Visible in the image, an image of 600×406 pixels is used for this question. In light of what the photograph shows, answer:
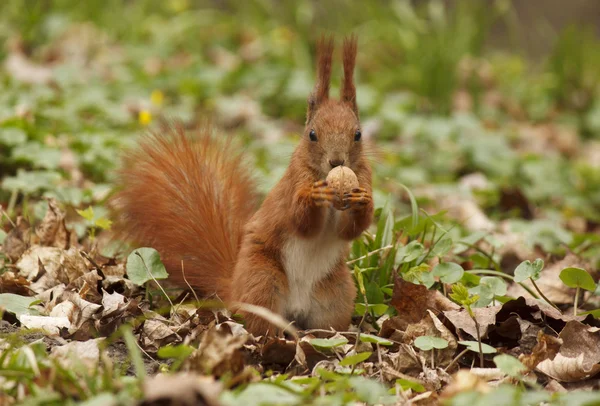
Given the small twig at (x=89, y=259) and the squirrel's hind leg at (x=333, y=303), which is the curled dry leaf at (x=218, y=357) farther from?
the small twig at (x=89, y=259)

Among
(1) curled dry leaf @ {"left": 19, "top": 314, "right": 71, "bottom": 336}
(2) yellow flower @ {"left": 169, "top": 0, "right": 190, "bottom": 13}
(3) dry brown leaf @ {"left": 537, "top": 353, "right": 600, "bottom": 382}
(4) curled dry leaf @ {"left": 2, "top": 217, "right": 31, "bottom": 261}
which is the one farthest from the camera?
(2) yellow flower @ {"left": 169, "top": 0, "right": 190, "bottom": 13}

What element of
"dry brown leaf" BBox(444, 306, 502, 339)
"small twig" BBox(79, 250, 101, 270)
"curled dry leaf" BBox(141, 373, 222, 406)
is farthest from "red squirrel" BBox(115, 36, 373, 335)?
"curled dry leaf" BBox(141, 373, 222, 406)

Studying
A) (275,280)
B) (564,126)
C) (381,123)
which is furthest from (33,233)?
(564,126)

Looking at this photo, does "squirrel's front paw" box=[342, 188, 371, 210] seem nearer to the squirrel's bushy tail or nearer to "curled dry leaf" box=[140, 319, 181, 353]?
the squirrel's bushy tail

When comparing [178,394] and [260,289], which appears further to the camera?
[260,289]

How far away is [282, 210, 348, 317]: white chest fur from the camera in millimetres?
2414

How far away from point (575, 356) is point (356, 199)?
0.79 m

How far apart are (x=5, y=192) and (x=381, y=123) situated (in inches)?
116

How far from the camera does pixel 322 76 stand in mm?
2531

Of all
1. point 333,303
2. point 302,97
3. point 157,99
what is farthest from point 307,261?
point 302,97

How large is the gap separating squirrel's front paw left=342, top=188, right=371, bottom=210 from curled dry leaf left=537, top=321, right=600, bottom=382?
68 cm

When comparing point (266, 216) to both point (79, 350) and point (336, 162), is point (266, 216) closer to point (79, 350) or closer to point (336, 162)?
point (336, 162)

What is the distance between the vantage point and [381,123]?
5613 millimetres

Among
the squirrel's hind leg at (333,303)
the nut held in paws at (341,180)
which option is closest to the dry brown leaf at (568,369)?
the squirrel's hind leg at (333,303)
